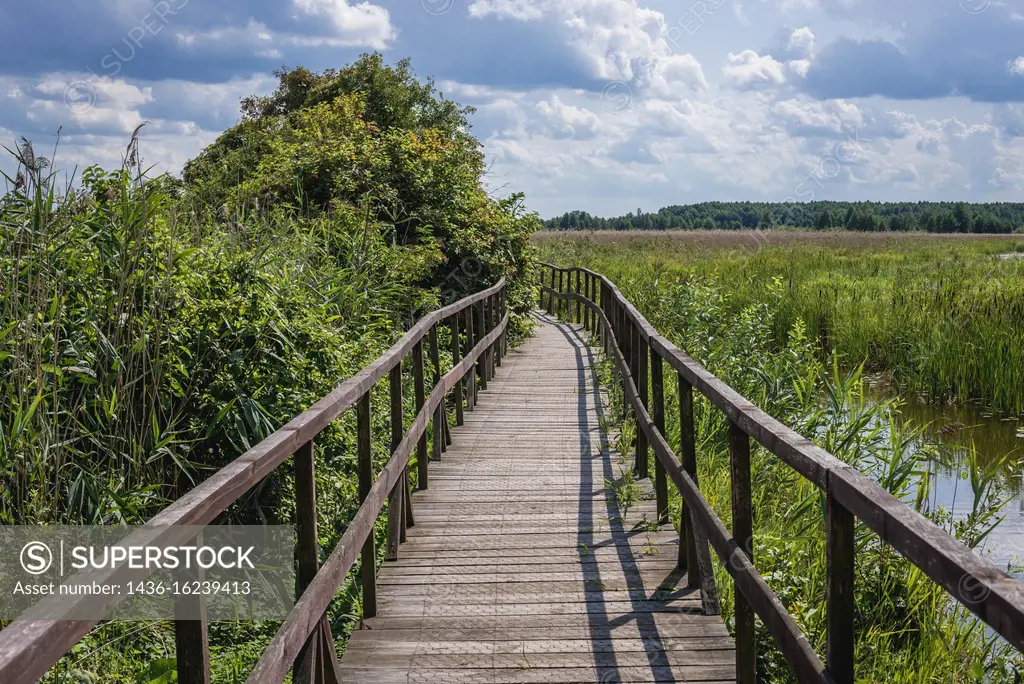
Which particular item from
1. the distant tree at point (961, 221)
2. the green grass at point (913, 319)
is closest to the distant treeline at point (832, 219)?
the distant tree at point (961, 221)

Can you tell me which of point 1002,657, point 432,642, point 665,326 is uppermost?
point 665,326

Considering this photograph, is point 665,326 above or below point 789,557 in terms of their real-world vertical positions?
above

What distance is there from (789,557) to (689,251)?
2614 cm

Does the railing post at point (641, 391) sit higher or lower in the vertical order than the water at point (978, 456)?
higher

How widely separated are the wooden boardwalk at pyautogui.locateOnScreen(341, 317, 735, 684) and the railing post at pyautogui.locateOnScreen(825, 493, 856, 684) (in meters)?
1.31

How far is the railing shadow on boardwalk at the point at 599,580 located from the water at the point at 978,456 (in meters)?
2.19

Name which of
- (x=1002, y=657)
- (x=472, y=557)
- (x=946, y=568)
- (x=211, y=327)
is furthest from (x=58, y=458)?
(x=1002, y=657)

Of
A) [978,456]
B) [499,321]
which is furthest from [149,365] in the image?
[499,321]

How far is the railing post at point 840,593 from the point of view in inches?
82.7

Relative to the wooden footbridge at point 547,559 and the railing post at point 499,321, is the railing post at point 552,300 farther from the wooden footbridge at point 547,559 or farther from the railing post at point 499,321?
the wooden footbridge at point 547,559

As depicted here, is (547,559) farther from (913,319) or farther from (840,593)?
(913,319)

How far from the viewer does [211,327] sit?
517 centimetres

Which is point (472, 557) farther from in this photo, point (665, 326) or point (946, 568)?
point (665, 326)

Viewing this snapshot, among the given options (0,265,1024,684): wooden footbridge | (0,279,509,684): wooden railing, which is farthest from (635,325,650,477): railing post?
(0,279,509,684): wooden railing
